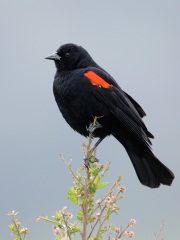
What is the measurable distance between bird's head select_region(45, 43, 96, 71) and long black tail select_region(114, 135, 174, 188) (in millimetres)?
741

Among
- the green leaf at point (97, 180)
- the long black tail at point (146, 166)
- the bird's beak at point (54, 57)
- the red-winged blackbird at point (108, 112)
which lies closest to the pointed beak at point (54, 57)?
the bird's beak at point (54, 57)

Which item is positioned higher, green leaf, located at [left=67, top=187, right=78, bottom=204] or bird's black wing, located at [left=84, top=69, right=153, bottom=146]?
bird's black wing, located at [left=84, top=69, right=153, bottom=146]

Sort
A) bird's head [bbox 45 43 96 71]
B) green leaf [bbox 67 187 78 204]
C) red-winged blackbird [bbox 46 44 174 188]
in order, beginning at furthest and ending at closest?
bird's head [bbox 45 43 96 71], red-winged blackbird [bbox 46 44 174 188], green leaf [bbox 67 187 78 204]

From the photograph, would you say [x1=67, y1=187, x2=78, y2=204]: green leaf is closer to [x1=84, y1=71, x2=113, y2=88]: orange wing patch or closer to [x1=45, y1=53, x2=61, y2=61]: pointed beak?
[x1=84, y1=71, x2=113, y2=88]: orange wing patch

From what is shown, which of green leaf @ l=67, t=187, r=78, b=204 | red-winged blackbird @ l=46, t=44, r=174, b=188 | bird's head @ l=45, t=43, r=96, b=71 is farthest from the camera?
bird's head @ l=45, t=43, r=96, b=71

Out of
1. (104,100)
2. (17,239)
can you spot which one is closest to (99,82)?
(104,100)

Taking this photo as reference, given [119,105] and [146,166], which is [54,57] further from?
[146,166]

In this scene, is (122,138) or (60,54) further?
(60,54)

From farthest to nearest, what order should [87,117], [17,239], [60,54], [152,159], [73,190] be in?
1. [60,54]
2. [152,159]
3. [87,117]
4. [73,190]
5. [17,239]

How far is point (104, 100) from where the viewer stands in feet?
11.9

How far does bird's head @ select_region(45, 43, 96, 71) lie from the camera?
13.2 ft

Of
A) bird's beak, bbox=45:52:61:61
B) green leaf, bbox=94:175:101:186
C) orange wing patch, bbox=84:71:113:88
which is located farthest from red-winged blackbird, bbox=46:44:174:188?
green leaf, bbox=94:175:101:186

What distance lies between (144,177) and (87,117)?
712 millimetres

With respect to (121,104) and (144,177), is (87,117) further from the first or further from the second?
(144,177)
